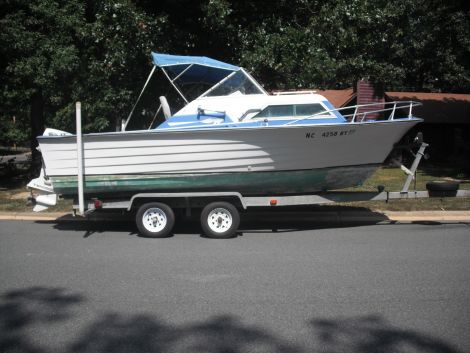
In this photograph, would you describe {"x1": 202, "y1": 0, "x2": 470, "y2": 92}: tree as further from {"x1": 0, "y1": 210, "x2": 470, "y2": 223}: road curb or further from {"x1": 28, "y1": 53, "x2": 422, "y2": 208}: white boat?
{"x1": 0, "y1": 210, "x2": 470, "y2": 223}: road curb

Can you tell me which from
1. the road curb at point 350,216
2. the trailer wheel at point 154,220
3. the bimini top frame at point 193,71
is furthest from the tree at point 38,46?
the trailer wheel at point 154,220

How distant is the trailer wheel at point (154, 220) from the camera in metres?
9.16

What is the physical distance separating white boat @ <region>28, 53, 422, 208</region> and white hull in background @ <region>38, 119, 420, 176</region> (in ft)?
0.06

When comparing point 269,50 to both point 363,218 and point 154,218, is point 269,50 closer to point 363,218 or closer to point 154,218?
point 363,218

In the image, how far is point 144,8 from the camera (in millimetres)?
13398

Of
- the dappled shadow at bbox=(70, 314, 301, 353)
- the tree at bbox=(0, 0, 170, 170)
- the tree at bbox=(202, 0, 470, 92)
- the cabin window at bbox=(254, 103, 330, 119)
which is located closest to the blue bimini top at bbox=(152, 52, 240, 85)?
the cabin window at bbox=(254, 103, 330, 119)

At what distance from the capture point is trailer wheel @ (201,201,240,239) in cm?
901

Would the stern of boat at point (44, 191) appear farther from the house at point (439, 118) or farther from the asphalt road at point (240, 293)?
the house at point (439, 118)

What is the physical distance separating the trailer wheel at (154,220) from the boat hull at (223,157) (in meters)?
0.39

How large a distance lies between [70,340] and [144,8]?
10.5 m

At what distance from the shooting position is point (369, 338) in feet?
15.2

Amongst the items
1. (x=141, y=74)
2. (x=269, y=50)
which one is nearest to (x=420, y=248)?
(x=269, y=50)

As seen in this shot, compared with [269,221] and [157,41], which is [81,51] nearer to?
[157,41]

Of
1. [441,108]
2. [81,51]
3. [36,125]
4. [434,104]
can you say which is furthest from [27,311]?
[434,104]
